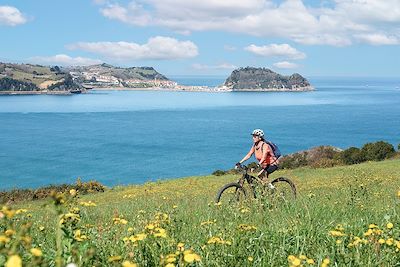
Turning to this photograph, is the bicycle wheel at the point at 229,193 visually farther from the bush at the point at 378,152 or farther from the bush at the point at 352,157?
the bush at the point at 378,152

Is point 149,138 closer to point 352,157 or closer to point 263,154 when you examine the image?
point 352,157

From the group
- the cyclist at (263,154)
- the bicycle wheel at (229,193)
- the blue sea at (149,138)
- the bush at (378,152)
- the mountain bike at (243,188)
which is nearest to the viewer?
Answer: the mountain bike at (243,188)

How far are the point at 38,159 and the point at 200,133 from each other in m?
45.9

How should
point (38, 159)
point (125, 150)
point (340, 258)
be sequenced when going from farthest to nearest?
point (125, 150) < point (38, 159) < point (340, 258)

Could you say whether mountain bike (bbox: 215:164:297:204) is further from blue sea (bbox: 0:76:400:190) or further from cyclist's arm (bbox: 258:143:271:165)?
blue sea (bbox: 0:76:400:190)

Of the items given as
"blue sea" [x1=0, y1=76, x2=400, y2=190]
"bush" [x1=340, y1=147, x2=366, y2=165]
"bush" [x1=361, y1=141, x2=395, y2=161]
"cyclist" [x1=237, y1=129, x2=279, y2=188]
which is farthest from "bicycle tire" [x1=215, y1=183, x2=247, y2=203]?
"blue sea" [x1=0, y1=76, x2=400, y2=190]

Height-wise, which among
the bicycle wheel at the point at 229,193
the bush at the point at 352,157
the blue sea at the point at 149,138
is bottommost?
the blue sea at the point at 149,138

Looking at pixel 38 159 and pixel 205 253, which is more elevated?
pixel 205 253

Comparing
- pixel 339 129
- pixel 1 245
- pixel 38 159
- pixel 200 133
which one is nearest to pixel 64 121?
pixel 200 133

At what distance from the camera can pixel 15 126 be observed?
415 ft

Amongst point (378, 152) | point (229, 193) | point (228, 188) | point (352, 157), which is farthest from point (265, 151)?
point (378, 152)

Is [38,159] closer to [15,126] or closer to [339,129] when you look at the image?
[15,126]

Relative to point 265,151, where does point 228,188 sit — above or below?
below

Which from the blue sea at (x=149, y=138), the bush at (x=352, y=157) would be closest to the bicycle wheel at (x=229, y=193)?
the bush at (x=352, y=157)
